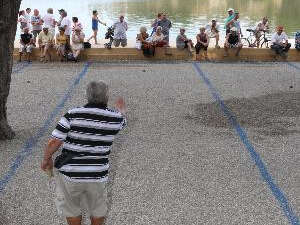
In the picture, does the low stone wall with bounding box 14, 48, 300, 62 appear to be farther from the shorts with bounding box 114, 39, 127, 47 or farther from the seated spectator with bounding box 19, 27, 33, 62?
the seated spectator with bounding box 19, 27, 33, 62

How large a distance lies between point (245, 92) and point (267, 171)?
665 centimetres

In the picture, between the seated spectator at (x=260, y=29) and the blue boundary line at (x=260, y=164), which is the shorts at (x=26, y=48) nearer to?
the blue boundary line at (x=260, y=164)

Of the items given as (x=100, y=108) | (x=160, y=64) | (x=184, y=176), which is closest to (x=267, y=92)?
(x=160, y=64)

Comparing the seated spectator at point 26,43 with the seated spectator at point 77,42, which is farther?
the seated spectator at point 26,43

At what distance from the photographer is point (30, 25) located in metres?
23.3

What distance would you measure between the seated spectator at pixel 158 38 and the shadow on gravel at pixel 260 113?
756cm

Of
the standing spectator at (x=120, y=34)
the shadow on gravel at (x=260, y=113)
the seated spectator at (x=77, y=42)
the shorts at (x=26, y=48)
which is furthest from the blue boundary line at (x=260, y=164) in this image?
the shorts at (x=26, y=48)

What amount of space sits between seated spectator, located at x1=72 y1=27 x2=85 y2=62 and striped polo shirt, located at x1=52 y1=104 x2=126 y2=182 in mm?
15310

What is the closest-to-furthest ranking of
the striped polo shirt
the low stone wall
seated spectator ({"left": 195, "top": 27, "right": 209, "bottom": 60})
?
the striped polo shirt
seated spectator ({"left": 195, "top": 27, "right": 209, "bottom": 60})
the low stone wall

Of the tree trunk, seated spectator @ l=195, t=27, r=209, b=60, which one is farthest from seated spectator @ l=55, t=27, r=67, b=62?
the tree trunk

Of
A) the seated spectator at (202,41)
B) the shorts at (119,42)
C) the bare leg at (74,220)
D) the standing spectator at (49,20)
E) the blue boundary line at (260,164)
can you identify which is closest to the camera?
the bare leg at (74,220)

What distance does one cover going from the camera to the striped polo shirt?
15.6ft

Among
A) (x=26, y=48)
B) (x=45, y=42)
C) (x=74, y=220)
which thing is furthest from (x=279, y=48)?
(x=74, y=220)

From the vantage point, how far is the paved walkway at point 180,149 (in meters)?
6.76
